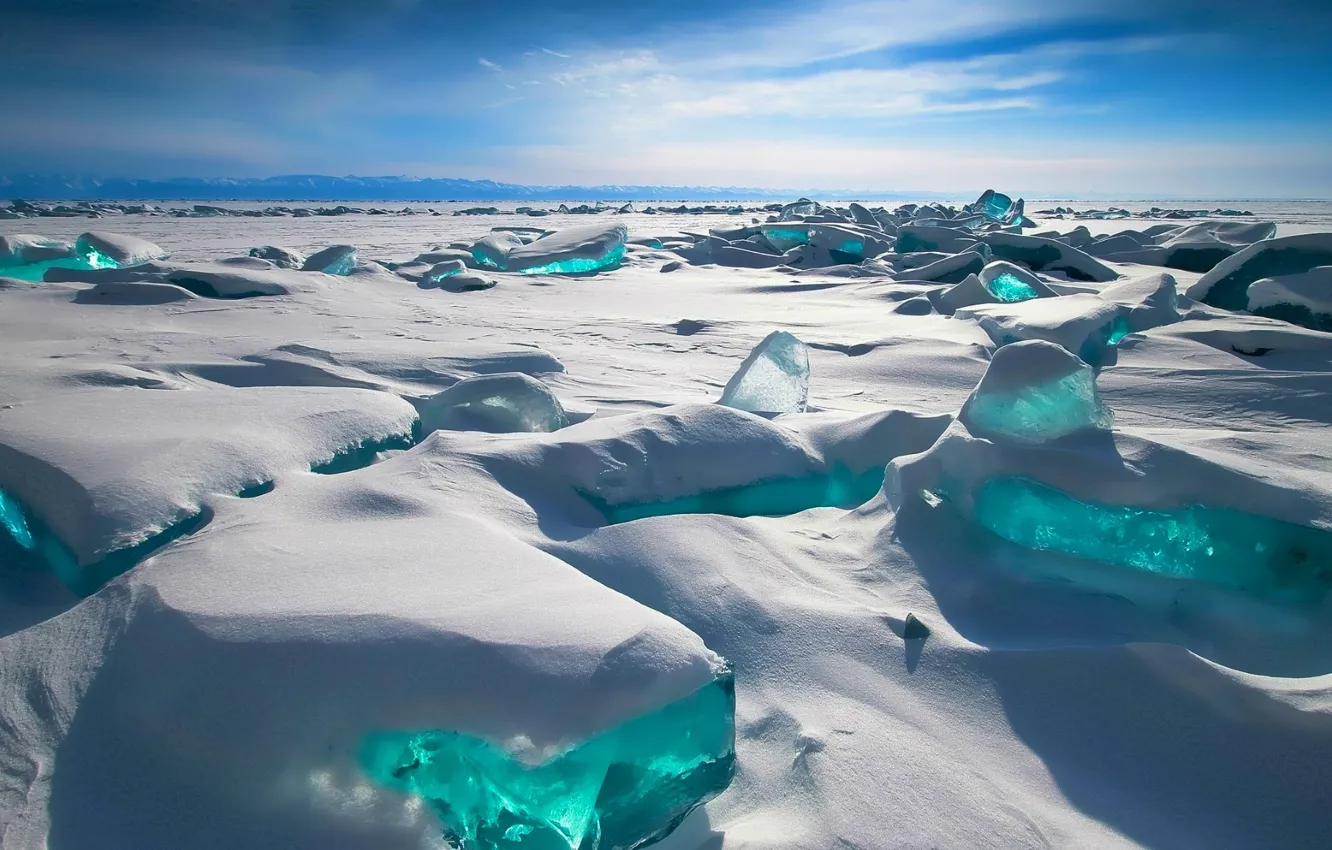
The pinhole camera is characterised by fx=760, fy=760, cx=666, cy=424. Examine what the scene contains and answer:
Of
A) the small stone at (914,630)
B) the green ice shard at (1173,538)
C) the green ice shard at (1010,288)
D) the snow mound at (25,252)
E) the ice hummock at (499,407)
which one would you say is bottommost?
the small stone at (914,630)

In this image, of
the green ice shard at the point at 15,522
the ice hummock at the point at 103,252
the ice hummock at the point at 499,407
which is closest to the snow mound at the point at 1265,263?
the ice hummock at the point at 499,407

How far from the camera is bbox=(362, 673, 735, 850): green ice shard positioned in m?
0.86

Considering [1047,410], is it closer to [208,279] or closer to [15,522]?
[15,522]

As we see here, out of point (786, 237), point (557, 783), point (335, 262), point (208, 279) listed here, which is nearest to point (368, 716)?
point (557, 783)

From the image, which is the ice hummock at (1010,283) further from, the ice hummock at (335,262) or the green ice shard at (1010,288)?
the ice hummock at (335,262)

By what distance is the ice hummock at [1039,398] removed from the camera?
1589 millimetres

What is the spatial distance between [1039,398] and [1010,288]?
304 centimetres

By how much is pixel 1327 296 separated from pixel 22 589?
14.9ft

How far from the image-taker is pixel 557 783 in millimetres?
857

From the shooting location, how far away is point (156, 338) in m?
2.96

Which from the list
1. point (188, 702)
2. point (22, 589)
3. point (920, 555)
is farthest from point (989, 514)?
point (22, 589)

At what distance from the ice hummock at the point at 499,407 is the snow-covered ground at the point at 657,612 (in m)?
0.02

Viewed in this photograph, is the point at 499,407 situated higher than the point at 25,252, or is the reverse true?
the point at 25,252

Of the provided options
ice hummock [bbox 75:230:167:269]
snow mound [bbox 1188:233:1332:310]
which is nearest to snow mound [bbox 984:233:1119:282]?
snow mound [bbox 1188:233:1332:310]
